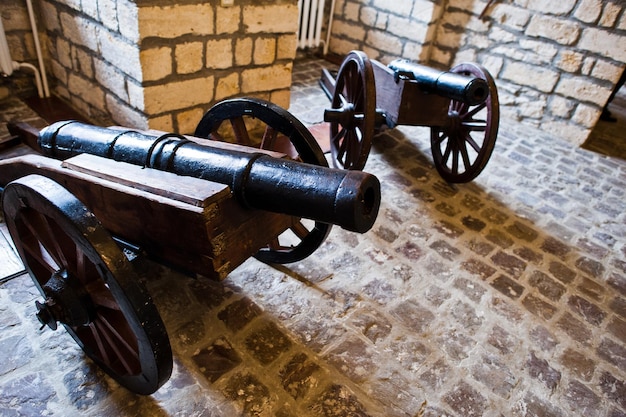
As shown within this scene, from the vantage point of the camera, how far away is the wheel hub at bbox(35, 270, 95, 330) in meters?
1.51

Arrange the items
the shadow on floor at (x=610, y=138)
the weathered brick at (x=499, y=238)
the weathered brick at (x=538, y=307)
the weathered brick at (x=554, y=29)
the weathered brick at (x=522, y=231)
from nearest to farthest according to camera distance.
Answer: the weathered brick at (x=538, y=307)
the weathered brick at (x=499, y=238)
the weathered brick at (x=522, y=231)
the weathered brick at (x=554, y=29)
the shadow on floor at (x=610, y=138)

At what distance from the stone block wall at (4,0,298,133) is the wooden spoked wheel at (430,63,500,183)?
152cm

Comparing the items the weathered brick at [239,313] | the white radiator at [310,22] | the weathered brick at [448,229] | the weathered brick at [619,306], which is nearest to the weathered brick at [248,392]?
the weathered brick at [239,313]

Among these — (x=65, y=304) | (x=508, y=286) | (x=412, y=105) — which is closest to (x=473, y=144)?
(x=412, y=105)

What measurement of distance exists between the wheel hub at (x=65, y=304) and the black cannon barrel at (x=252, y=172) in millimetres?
551

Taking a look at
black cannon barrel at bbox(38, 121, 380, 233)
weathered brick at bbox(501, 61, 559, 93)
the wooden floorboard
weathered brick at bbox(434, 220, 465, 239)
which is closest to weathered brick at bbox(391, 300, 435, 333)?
weathered brick at bbox(434, 220, 465, 239)

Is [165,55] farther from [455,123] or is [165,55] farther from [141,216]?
[455,123]

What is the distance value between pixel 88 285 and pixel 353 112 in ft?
7.50

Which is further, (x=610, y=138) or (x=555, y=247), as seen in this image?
(x=610, y=138)

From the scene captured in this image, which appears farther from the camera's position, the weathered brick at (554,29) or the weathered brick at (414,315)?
the weathered brick at (554,29)

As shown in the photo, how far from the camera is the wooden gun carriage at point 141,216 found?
131cm

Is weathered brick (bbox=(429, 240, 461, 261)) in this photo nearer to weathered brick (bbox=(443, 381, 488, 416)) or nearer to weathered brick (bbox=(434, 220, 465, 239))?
weathered brick (bbox=(434, 220, 465, 239))

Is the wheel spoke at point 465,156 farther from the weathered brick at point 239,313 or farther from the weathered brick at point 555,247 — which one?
the weathered brick at point 239,313

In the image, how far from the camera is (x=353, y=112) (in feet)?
10.6
